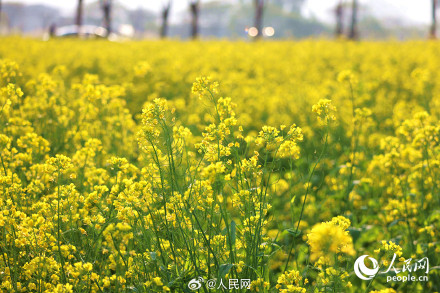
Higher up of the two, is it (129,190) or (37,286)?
(129,190)

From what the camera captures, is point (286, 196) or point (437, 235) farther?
point (286, 196)

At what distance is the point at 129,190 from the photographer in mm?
2059

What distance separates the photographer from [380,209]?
350cm

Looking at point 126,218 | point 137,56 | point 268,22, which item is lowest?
point 126,218

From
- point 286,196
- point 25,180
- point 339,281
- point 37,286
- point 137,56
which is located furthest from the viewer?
point 137,56

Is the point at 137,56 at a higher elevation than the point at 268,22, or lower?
lower

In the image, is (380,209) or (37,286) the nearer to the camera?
(37,286)

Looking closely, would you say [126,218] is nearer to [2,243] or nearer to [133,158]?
[2,243]

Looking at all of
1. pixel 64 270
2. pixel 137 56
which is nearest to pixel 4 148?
pixel 64 270

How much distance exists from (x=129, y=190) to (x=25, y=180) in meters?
1.25

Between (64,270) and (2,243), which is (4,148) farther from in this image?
(64,270)

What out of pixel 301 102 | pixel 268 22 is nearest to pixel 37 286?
pixel 301 102

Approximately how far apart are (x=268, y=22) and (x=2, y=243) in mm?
150113

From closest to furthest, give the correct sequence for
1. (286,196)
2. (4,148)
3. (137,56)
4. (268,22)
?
1. (4,148)
2. (286,196)
3. (137,56)
4. (268,22)
